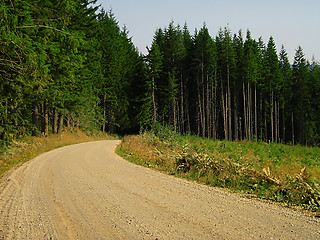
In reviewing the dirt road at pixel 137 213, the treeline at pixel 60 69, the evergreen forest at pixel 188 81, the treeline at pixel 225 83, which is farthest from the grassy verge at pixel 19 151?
the treeline at pixel 225 83

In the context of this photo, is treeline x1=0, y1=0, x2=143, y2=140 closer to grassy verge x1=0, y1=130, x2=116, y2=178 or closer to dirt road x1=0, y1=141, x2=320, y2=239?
grassy verge x1=0, y1=130, x2=116, y2=178

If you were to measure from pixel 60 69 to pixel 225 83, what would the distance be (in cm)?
2966

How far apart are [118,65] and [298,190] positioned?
35.7m

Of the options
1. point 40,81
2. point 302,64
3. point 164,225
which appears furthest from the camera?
point 302,64

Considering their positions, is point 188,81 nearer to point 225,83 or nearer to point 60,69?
point 225,83

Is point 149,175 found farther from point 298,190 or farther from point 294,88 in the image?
point 294,88

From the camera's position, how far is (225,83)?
39.9 m

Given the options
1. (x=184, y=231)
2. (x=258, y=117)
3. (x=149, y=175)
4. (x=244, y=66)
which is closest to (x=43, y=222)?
(x=184, y=231)

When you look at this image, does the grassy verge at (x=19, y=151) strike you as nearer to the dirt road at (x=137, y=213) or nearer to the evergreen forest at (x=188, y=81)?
the dirt road at (x=137, y=213)

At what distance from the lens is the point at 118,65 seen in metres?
37.6

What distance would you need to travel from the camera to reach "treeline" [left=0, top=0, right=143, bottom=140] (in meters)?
9.45

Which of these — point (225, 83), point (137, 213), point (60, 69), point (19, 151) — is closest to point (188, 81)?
point (225, 83)

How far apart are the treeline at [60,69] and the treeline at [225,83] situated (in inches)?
212

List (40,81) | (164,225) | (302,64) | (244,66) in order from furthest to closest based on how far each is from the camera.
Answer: (302,64)
(244,66)
(40,81)
(164,225)
